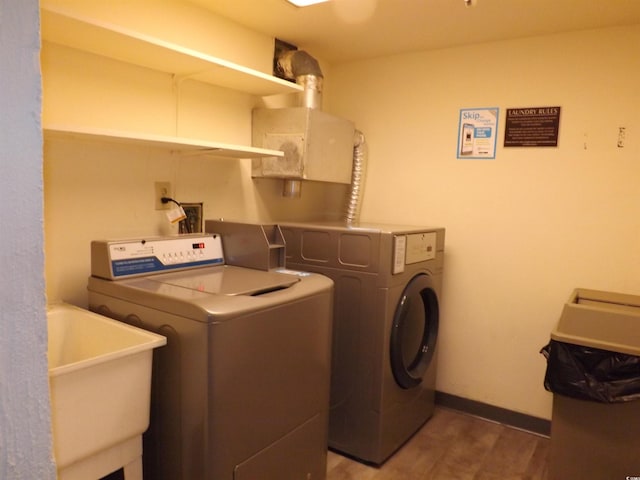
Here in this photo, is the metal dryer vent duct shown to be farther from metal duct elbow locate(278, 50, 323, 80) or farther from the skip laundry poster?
the skip laundry poster

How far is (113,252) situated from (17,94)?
1.12 meters

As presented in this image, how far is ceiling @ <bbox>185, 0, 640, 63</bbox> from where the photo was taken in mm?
2012

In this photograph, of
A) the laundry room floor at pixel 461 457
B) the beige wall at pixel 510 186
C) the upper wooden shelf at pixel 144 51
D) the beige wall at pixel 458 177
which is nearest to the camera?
the upper wooden shelf at pixel 144 51

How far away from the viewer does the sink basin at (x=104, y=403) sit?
1.13m

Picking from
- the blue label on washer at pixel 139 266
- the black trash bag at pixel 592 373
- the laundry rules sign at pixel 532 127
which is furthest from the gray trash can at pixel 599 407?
the blue label on washer at pixel 139 266

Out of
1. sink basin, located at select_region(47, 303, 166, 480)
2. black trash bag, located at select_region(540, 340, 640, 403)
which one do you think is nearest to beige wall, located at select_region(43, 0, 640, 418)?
sink basin, located at select_region(47, 303, 166, 480)

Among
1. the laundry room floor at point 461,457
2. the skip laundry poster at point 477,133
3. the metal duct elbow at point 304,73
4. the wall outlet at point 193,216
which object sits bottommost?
the laundry room floor at point 461,457

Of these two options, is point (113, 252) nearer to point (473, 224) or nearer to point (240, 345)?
point (240, 345)

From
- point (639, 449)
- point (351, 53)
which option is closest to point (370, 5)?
point (351, 53)

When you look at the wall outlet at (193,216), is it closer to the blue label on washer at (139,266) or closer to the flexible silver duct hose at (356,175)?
the blue label on washer at (139,266)

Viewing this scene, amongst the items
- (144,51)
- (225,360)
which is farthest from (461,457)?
(144,51)

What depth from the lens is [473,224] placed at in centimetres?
262

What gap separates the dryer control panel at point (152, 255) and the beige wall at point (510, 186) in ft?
4.49

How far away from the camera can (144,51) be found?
166cm
